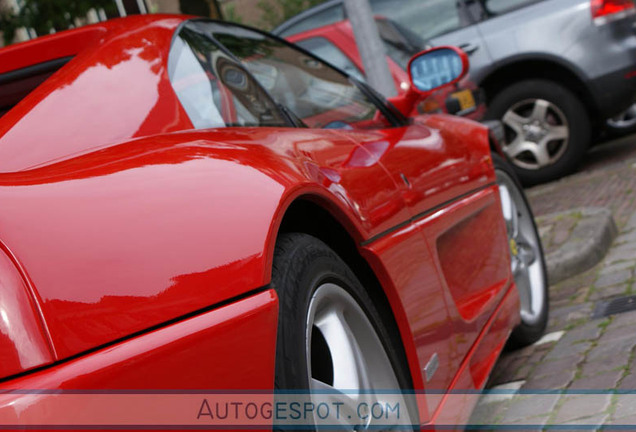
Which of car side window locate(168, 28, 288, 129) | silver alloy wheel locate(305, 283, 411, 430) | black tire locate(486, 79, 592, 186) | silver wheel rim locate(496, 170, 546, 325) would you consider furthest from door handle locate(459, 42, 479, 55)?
silver alloy wheel locate(305, 283, 411, 430)

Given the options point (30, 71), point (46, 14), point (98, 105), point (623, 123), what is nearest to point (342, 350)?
point (98, 105)

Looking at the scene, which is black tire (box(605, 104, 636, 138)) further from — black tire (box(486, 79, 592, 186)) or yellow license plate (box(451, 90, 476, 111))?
yellow license plate (box(451, 90, 476, 111))

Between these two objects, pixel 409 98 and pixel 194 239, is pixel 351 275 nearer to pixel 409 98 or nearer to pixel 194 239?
pixel 194 239

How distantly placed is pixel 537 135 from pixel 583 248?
319 cm

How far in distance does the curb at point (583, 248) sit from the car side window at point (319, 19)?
12.9 feet

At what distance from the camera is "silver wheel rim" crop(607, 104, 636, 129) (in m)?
9.43

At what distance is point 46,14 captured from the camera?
10812mm

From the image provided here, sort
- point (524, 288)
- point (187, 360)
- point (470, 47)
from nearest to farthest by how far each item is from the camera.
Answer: point (187, 360) < point (524, 288) < point (470, 47)

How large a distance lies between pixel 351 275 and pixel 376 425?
0.36m

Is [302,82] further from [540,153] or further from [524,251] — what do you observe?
[540,153]

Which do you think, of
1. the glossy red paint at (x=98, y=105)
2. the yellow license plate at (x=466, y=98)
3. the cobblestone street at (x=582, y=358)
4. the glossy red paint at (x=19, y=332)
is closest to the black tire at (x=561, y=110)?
the yellow license plate at (x=466, y=98)

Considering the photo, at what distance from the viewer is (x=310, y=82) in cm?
352

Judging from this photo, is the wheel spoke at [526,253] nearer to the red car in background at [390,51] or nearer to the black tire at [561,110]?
the red car in background at [390,51]

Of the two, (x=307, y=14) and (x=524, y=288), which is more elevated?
(x=307, y=14)
